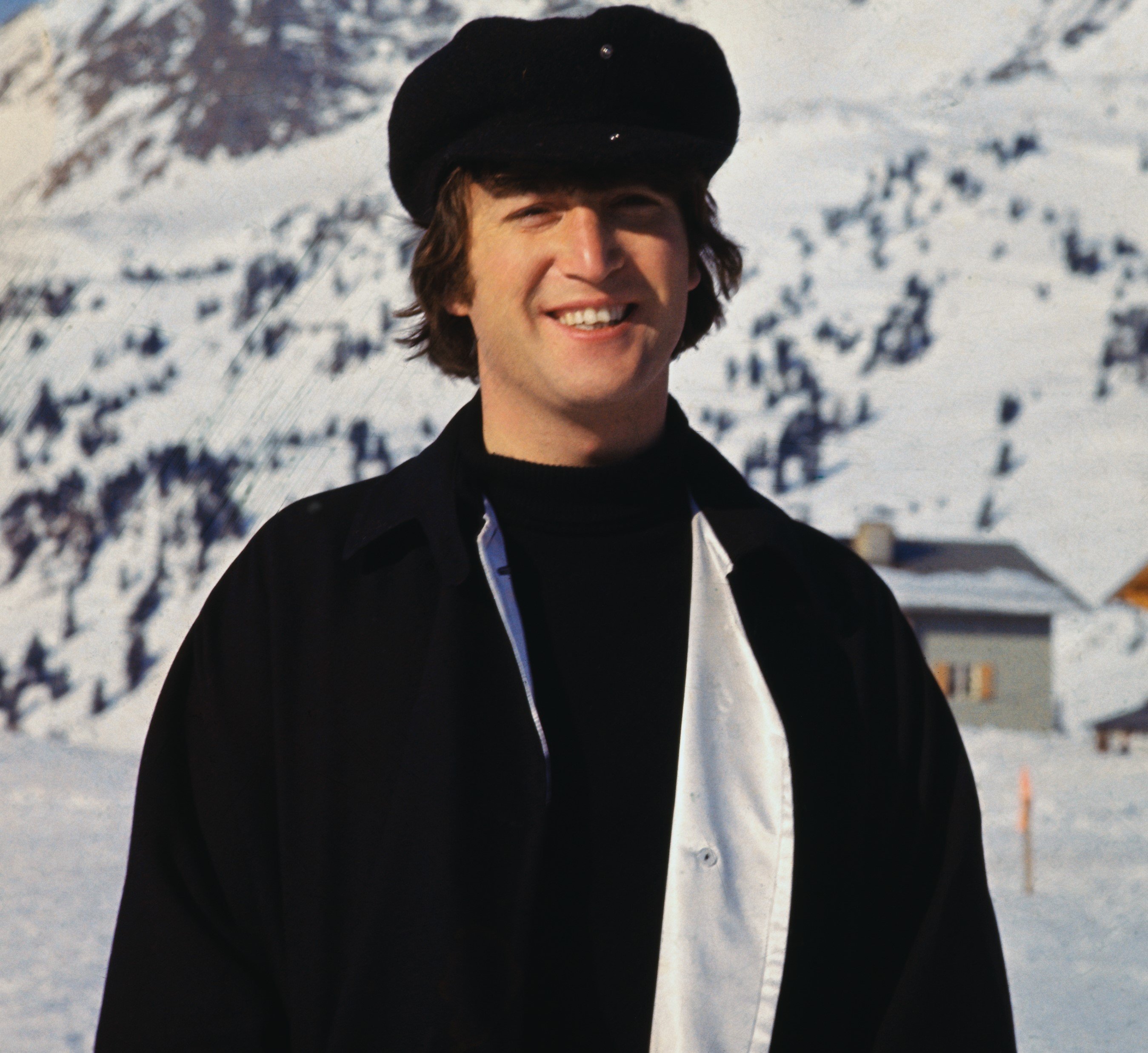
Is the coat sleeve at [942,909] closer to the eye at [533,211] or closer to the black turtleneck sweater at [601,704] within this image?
the black turtleneck sweater at [601,704]

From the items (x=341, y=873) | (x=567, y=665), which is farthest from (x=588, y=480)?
(x=341, y=873)

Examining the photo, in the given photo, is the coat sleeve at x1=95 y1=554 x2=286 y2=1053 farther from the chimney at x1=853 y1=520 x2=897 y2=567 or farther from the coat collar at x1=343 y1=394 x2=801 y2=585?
the chimney at x1=853 y1=520 x2=897 y2=567

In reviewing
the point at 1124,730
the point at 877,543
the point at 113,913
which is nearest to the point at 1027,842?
the point at 113,913

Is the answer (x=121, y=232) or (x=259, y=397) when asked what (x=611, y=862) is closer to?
(x=121, y=232)

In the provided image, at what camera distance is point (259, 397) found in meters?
8.88

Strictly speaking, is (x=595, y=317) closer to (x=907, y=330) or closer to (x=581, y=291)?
(x=581, y=291)

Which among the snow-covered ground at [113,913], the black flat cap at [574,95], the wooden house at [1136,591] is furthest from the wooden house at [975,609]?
the black flat cap at [574,95]

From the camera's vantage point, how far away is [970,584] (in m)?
16.4

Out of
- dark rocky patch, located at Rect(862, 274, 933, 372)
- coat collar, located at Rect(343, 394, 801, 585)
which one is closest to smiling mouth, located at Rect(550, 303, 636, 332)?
coat collar, located at Rect(343, 394, 801, 585)

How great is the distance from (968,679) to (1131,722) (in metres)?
4.86

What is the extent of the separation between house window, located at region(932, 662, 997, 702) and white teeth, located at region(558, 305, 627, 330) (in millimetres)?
14764

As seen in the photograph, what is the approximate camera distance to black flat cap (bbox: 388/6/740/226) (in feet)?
4.27

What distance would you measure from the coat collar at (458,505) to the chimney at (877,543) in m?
13.9

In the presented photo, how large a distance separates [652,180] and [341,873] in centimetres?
78
